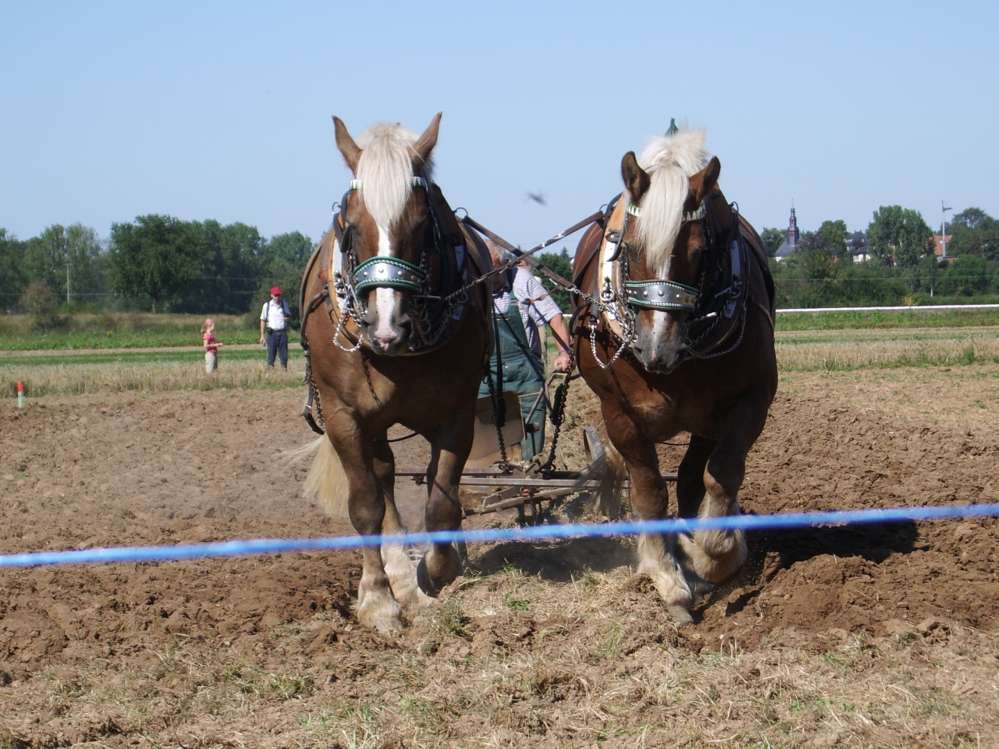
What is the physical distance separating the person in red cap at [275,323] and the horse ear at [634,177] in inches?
618

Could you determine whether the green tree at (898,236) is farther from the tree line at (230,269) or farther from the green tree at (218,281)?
the green tree at (218,281)

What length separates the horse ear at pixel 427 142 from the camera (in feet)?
17.5

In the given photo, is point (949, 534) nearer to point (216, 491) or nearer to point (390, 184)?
point (390, 184)

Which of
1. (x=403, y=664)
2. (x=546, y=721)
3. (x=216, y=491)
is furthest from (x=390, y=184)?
(x=216, y=491)

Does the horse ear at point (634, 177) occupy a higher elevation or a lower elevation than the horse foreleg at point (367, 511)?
higher

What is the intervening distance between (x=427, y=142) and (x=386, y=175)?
42 cm

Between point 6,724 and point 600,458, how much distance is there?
377cm

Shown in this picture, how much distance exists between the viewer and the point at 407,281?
5.02 metres

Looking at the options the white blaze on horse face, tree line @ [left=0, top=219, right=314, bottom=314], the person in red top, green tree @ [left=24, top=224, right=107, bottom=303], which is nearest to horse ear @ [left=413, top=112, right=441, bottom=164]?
the white blaze on horse face

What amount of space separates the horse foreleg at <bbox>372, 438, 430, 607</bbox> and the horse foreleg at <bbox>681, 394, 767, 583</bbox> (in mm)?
1350

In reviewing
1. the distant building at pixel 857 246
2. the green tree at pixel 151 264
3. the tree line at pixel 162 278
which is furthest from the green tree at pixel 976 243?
the green tree at pixel 151 264

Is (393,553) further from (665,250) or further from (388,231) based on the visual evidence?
(665,250)

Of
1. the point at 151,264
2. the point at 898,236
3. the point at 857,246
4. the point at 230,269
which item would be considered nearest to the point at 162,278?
the point at 151,264

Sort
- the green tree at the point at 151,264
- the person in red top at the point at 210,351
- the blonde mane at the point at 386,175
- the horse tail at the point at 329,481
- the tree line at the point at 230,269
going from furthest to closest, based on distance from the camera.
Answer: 1. the green tree at the point at 151,264
2. the tree line at the point at 230,269
3. the person in red top at the point at 210,351
4. the horse tail at the point at 329,481
5. the blonde mane at the point at 386,175
